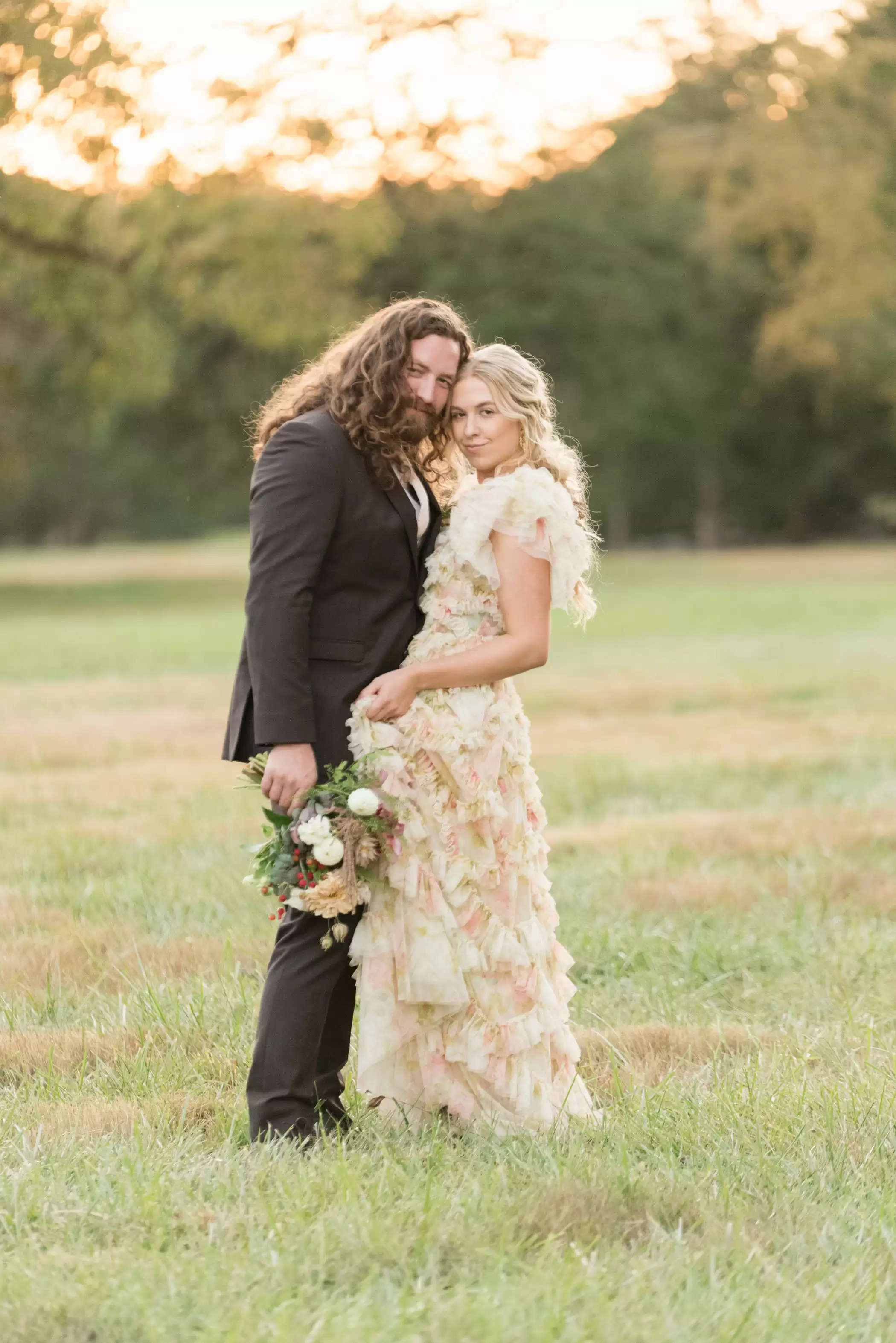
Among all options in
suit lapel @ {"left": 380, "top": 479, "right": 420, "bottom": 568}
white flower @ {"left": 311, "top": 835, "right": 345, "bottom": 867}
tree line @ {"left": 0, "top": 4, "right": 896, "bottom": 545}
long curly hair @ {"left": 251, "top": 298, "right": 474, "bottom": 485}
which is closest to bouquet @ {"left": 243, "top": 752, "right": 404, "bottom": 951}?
white flower @ {"left": 311, "top": 835, "right": 345, "bottom": 867}

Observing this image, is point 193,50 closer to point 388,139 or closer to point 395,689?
point 388,139

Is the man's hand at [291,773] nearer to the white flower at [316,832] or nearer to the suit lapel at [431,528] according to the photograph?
the white flower at [316,832]

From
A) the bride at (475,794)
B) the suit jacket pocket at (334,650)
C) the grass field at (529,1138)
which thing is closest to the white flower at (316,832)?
the bride at (475,794)

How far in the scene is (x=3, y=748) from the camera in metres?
11.7

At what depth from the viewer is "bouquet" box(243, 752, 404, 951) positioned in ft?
12.6

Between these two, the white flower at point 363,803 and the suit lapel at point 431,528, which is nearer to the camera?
the white flower at point 363,803

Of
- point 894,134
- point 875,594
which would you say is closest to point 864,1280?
point 875,594

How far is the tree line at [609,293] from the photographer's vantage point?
2972 cm

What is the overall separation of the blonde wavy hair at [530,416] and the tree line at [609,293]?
19294 mm

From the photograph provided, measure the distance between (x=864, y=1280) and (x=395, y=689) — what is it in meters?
1.65

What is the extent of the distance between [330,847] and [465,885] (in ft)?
1.51

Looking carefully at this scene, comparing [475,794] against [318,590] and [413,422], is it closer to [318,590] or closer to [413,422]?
[318,590]

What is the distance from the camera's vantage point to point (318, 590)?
4.01m

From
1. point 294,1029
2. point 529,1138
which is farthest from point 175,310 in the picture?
point 529,1138
